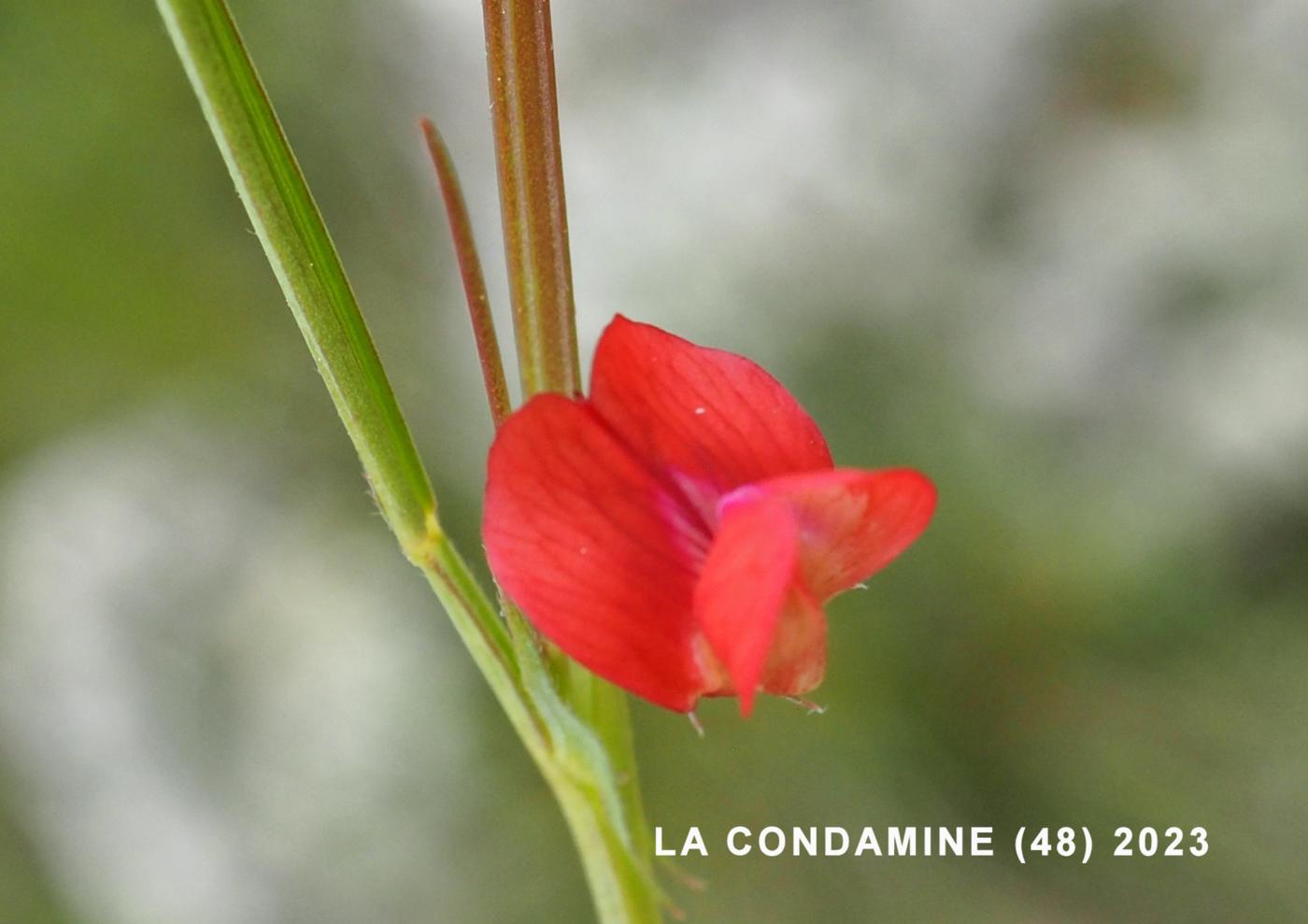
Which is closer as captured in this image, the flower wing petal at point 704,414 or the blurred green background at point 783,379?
the flower wing petal at point 704,414

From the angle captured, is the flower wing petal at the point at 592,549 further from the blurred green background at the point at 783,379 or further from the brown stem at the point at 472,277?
the blurred green background at the point at 783,379

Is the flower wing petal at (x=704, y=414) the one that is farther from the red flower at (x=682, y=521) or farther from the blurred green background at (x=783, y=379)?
the blurred green background at (x=783, y=379)

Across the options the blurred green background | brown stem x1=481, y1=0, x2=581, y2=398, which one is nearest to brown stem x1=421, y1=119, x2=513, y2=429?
brown stem x1=481, y1=0, x2=581, y2=398

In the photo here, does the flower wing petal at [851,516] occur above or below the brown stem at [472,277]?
below

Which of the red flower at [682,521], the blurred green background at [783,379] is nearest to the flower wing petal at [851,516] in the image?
the red flower at [682,521]

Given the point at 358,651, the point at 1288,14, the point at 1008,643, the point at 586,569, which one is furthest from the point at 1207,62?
the point at 586,569

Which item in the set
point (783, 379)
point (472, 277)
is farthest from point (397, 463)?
point (783, 379)

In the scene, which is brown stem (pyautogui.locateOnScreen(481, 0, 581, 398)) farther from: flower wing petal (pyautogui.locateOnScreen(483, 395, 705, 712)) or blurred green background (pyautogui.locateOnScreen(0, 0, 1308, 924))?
blurred green background (pyautogui.locateOnScreen(0, 0, 1308, 924))

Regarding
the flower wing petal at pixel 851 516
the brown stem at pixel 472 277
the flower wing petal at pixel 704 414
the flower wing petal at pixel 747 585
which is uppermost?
the brown stem at pixel 472 277
